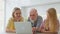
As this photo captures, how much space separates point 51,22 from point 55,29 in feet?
0.28

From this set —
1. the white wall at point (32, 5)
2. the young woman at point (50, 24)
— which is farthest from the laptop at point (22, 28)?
the white wall at point (32, 5)

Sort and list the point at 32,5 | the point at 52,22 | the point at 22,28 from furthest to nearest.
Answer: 1. the point at 32,5
2. the point at 52,22
3. the point at 22,28

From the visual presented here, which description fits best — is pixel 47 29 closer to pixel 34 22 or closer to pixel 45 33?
pixel 45 33

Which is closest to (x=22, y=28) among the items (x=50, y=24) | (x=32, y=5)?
(x=50, y=24)

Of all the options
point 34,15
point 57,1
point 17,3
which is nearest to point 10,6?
point 17,3

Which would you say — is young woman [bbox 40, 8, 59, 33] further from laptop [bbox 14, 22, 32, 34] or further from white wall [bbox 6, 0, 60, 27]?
white wall [bbox 6, 0, 60, 27]

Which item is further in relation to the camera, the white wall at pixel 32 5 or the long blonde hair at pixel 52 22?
the white wall at pixel 32 5

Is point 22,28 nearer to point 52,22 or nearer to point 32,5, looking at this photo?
point 52,22

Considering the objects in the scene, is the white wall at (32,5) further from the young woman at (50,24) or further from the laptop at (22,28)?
the laptop at (22,28)

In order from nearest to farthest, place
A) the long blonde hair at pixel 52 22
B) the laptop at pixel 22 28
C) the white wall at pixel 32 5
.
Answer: the laptop at pixel 22 28, the long blonde hair at pixel 52 22, the white wall at pixel 32 5

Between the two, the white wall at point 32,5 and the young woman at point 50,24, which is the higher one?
the white wall at point 32,5

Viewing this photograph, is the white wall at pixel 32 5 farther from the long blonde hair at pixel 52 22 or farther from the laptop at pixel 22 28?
the laptop at pixel 22 28

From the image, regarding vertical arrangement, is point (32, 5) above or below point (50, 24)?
above

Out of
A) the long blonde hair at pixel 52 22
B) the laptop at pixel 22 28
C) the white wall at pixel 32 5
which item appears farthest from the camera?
the white wall at pixel 32 5
